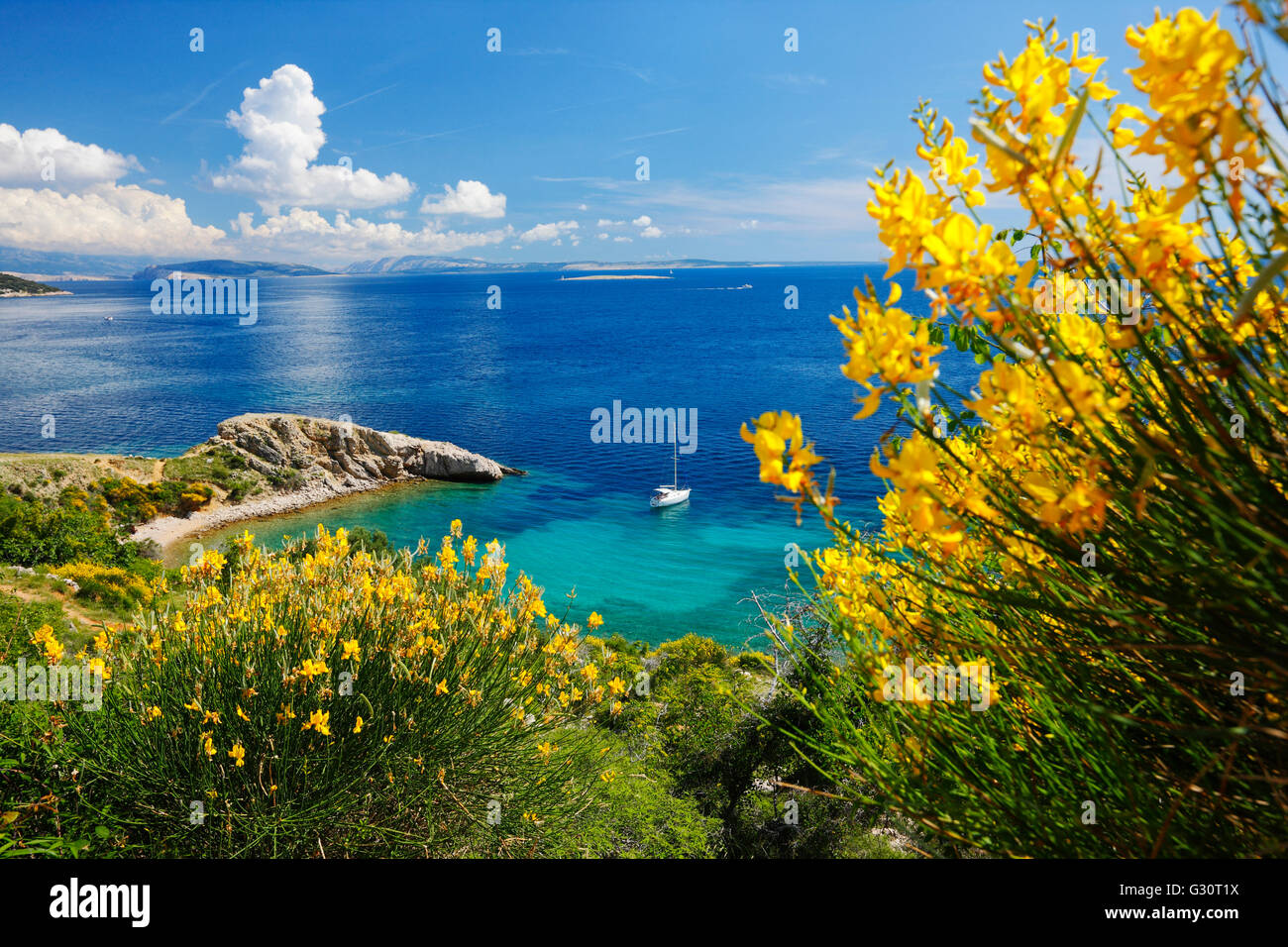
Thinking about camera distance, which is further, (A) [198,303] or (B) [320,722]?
(A) [198,303]

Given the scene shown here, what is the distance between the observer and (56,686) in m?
3.18

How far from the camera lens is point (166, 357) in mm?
69938

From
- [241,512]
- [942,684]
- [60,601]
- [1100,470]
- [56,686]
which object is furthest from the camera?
[241,512]

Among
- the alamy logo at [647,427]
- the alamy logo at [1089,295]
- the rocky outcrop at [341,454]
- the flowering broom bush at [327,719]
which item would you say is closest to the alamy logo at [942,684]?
the alamy logo at [1089,295]

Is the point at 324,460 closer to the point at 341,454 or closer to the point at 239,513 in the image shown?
the point at 341,454

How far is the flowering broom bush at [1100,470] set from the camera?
2.58ft

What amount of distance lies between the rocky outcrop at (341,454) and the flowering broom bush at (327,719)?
2923 cm

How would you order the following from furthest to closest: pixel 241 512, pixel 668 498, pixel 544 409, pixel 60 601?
pixel 544 409 < pixel 668 498 < pixel 241 512 < pixel 60 601

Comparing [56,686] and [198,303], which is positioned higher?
[198,303]

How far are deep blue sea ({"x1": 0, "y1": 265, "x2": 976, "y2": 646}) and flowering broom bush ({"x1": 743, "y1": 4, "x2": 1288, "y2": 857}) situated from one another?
0.98m

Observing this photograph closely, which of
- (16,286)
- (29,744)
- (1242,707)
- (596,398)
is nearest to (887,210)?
(1242,707)
